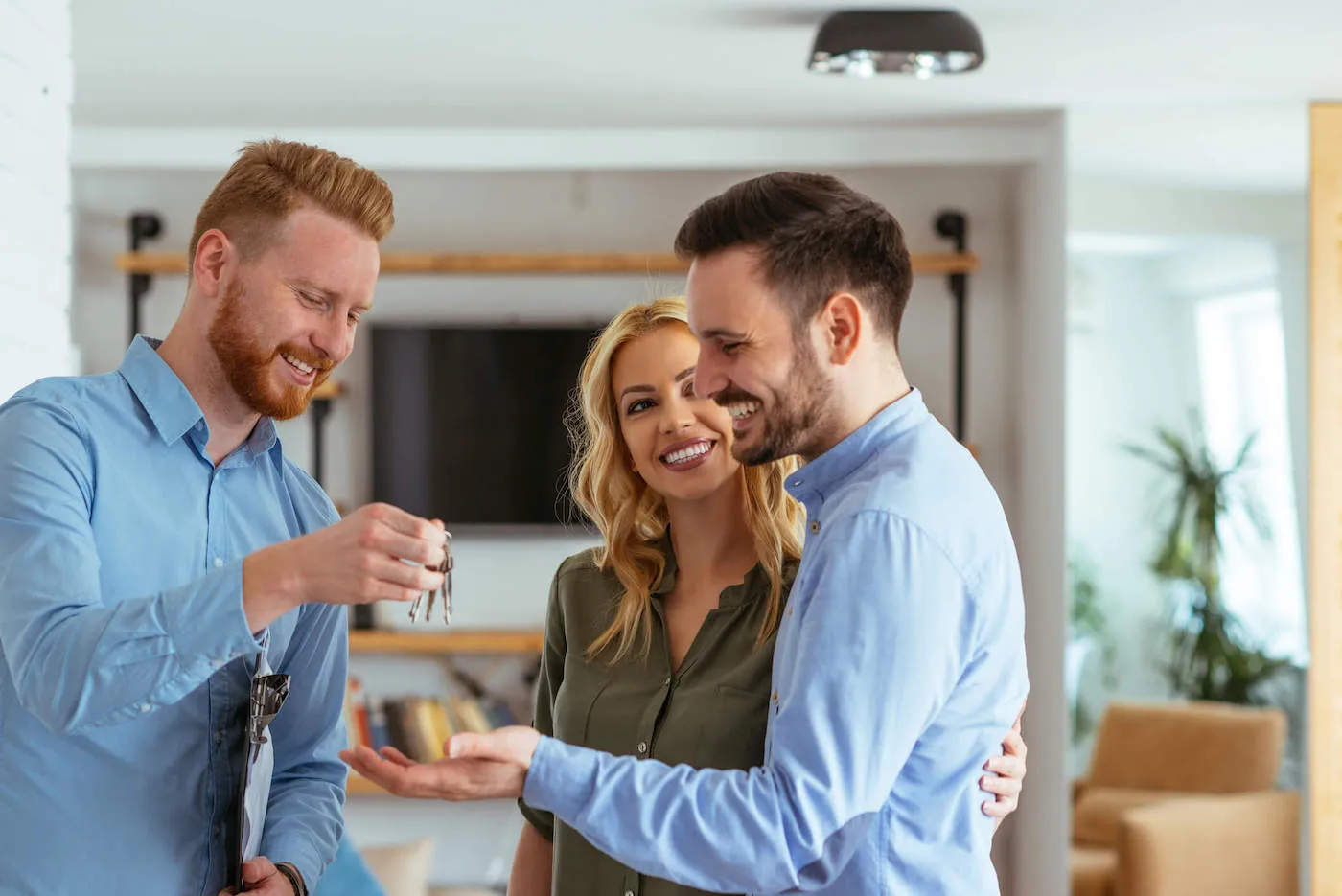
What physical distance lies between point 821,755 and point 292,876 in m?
0.61

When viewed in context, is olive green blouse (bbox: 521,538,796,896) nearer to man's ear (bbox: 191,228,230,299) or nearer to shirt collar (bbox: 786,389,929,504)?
shirt collar (bbox: 786,389,929,504)

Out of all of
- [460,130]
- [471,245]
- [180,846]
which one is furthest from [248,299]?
[471,245]

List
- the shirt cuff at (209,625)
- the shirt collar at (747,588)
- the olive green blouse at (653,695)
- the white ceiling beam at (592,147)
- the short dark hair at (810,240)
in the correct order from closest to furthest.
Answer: the shirt cuff at (209,625), the short dark hair at (810,240), the olive green blouse at (653,695), the shirt collar at (747,588), the white ceiling beam at (592,147)

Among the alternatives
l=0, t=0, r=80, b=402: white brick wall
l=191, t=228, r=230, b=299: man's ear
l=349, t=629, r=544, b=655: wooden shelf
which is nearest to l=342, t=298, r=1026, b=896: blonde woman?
l=191, t=228, r=230, b=299: man's ear

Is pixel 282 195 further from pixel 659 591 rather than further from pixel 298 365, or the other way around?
pixel 659 591

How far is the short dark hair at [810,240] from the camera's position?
50.6 inches

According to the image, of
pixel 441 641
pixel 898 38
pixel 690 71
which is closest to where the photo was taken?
pixel 898 38

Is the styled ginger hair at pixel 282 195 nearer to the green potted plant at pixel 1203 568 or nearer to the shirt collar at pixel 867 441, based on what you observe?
the shirt collar at pixel 867 441

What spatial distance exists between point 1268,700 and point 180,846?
4.27 m

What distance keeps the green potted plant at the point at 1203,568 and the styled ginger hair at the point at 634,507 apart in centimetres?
336

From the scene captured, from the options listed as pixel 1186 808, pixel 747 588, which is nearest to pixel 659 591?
pixel 747 588

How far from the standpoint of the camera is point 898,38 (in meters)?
3.09

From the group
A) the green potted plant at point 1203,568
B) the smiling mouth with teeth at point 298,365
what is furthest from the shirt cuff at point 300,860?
the green potted plant at point 1203,568

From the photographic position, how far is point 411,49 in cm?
347
